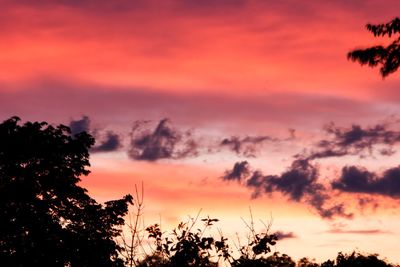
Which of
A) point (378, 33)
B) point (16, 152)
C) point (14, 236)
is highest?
point (16, 152)

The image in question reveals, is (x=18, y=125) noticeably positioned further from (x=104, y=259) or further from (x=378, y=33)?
(x=378, y=33)

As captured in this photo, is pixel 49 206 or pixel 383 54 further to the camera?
pixel 49 206

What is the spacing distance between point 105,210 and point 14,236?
571 cm

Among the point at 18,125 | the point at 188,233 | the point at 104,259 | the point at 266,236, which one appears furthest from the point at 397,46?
the point at 18,125

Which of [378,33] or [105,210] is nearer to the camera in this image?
[378,33]

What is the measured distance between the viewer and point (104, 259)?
40500 mm

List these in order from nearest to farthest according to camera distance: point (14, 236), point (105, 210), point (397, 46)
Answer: point (397, 46) < point (14, 236) < point (105, 210)

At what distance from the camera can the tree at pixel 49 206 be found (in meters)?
40.1

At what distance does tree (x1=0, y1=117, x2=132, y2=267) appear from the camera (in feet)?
131

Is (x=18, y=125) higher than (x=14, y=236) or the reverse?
higher

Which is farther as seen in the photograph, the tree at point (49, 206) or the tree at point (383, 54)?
the tree at point (49, 206)

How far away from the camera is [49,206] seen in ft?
139

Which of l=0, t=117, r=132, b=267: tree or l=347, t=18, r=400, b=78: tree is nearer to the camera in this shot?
l=347, t=18, r=400, b=78: tree

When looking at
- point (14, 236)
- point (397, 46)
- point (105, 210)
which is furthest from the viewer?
point (105, 210)
